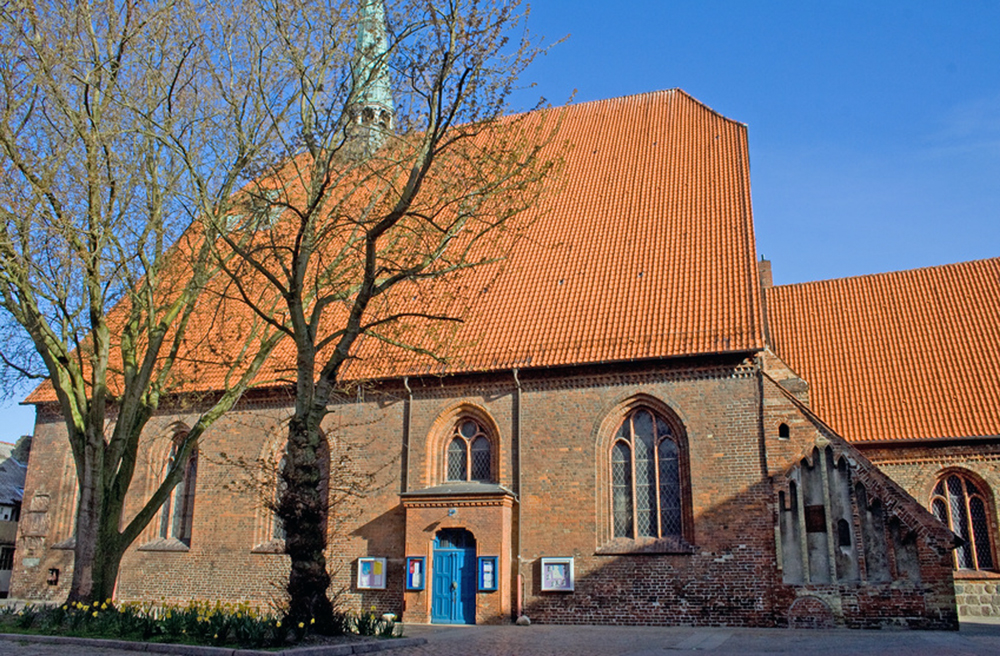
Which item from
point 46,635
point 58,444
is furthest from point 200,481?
point 46,635

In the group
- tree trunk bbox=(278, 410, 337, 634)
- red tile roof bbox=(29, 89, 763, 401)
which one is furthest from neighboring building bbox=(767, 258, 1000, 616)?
tree trunk bbox=(278, 410, 337, 634)

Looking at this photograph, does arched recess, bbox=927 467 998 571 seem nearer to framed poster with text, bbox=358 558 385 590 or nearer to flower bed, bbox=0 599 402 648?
framed poster with text, bbox=358 558 385 590

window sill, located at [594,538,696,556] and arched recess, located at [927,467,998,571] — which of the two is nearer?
window sill, located at [594,538,696,556]

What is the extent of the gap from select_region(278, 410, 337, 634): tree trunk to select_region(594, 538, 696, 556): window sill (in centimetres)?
693

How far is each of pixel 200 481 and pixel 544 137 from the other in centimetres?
1321

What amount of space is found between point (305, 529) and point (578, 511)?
7.20m

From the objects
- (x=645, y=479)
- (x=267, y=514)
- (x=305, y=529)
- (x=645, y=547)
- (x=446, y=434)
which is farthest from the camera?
(x=267, y=514)

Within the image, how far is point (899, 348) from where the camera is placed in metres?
21.2

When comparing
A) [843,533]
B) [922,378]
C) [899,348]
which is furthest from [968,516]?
[843,533]

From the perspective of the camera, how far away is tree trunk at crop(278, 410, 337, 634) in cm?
1056

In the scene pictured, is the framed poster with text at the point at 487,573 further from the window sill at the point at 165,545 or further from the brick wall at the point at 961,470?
the brick wall at the point at 961,470

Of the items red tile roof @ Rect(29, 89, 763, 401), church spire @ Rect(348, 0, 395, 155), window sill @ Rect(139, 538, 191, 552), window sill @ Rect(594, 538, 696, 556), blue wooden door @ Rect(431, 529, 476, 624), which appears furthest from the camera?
window sill @ Rect(139, 538, 191, 552)

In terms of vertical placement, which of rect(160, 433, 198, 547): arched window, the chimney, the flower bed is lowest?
the flower bed

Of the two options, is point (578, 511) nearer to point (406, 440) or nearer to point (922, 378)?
point (406, 440)
